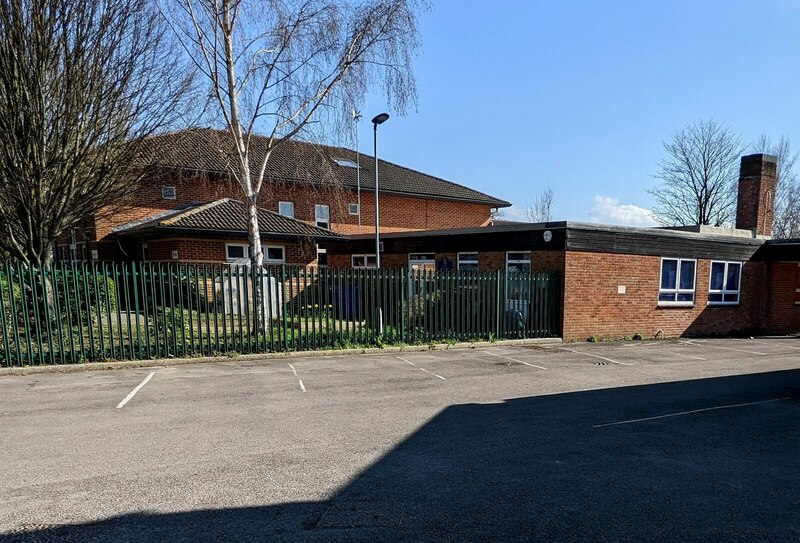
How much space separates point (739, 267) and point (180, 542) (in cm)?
1916

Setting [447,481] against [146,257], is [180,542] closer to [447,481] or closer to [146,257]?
[447,481]

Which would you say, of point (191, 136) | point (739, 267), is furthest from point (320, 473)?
point (739, 267)

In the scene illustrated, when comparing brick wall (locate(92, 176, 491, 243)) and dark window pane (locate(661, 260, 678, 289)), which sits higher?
brick wall (locate(92, 176, 491, 243))

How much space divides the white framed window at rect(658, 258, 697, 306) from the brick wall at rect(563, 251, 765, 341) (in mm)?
223

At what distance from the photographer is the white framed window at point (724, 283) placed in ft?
51.9

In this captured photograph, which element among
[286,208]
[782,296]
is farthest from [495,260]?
[286,208]

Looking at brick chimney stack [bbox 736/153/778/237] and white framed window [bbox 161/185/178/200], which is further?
white framed window [bbox 161/185/178/200]

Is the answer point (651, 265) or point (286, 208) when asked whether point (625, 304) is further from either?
point (286, 208)

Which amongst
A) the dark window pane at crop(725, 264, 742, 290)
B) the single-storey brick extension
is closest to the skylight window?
the single-storey brick extension

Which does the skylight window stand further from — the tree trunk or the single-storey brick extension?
the tree trunk

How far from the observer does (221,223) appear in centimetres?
1647

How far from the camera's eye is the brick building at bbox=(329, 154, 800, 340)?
44.0 feet

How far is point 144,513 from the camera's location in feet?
11.3

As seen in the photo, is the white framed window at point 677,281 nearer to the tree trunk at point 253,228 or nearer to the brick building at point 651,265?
the brick building at point 651,265
